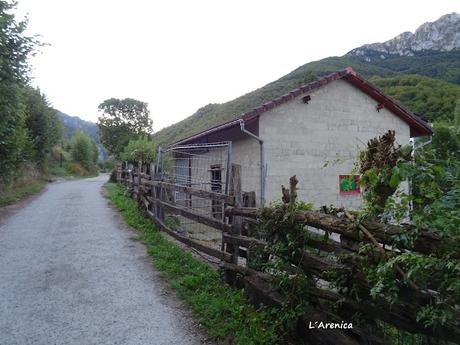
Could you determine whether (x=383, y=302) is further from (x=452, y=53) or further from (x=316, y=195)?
(x=452, y=53)

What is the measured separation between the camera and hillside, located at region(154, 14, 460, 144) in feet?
118

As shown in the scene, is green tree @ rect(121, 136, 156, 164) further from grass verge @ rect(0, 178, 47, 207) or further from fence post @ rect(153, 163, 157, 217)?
fence post @ rect(153, 163, 157, 217)

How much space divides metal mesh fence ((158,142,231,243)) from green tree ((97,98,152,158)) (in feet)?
94.0

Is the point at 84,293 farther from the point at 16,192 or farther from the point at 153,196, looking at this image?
the point at 16,192

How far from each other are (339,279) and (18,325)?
3.57m

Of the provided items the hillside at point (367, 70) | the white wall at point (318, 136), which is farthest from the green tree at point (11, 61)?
the hillside at point (367, 70)

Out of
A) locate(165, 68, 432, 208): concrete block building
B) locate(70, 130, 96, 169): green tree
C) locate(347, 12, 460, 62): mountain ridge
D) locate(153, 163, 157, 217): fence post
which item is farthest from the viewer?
locate(347, 12, 460, 62): mountain ridge

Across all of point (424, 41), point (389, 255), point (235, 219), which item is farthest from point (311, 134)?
point (424, 41)

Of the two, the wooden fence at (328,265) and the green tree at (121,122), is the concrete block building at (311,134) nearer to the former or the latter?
the wooden fence at (328,265)

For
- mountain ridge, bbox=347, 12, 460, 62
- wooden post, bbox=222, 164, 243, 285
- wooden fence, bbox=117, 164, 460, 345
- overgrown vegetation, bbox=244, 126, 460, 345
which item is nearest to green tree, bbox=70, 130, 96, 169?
wooden fence, bbox=117, 164, 460, 345

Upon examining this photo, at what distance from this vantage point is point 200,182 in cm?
1061

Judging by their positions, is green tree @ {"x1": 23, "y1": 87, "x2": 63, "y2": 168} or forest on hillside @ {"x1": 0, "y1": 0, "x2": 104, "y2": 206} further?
green tree @ {"x1": 23, "y1": 87, "x2": 63, "y2": 168}

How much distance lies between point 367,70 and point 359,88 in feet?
141

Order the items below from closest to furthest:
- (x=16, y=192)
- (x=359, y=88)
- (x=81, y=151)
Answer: (x=359, y=88) → (x=16, y=192) → (x=81, y=151)
